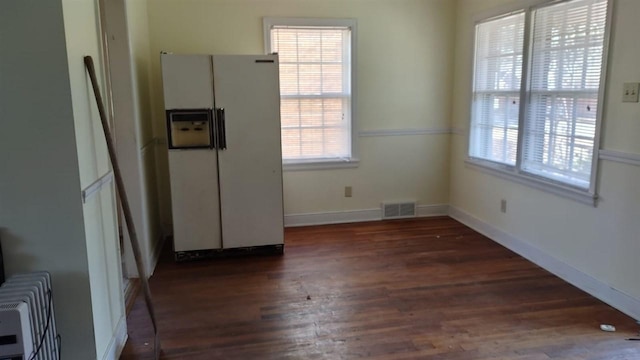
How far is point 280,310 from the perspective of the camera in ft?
9.66

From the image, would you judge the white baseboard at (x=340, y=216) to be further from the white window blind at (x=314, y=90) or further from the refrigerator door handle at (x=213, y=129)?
the refrigerator door handle at (x=213, y=129)

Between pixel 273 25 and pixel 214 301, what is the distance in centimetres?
266

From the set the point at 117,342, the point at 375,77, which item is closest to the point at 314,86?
the point at 375,77

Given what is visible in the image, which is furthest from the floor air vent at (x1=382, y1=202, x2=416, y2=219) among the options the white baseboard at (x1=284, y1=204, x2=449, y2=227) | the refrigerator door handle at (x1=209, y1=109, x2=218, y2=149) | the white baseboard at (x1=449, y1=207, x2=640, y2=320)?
the refrigerator door handle at (x1=209, y1=109, x2=218, y2=149)

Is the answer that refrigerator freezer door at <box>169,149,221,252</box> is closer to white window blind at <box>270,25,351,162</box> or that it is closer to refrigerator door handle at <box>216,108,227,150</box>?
refrigerator door handle at <box>216,108,227,150</box>

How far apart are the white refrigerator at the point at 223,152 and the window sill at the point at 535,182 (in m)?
1.99

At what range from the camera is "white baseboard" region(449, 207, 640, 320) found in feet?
9.40

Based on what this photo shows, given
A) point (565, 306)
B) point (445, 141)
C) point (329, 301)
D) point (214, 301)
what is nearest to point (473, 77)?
point (445, 141)

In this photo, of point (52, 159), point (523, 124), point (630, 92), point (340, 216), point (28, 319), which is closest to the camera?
point (28, 319)

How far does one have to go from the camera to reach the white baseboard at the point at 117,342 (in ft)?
7.53

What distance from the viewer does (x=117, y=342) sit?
2.45 meters

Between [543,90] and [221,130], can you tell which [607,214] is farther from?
[221,130]

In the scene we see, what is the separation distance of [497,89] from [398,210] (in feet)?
5.39

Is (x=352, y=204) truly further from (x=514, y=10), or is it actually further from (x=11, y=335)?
(x=11, y=335)
